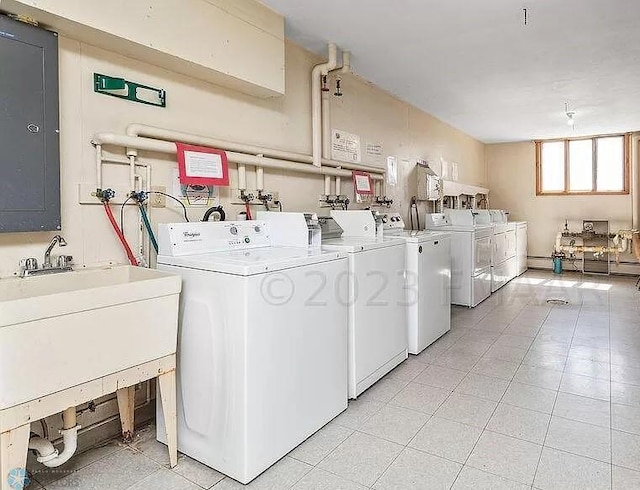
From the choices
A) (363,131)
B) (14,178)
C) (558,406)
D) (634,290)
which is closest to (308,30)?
(363,131)

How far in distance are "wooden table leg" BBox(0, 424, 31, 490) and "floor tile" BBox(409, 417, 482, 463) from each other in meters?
1.69

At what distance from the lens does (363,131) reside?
447 cm

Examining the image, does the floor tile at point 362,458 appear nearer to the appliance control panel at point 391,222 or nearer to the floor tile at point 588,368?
the floor tile at point 588,368

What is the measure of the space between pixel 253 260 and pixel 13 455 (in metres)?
1.12

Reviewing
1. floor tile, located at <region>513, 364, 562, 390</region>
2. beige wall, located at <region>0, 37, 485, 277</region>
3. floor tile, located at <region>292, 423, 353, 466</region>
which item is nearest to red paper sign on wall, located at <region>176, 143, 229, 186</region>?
beige wall, located at <region>0, 37, 485, 277</region>

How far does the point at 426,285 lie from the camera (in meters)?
3.57

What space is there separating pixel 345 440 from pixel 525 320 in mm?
3145

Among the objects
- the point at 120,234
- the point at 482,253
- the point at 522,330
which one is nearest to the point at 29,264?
the point at 120,234

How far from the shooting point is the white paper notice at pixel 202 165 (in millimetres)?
2543

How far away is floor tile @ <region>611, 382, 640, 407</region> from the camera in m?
2.65

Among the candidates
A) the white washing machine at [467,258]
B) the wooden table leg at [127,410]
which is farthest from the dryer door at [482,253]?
the wooden table leg at [127,410]

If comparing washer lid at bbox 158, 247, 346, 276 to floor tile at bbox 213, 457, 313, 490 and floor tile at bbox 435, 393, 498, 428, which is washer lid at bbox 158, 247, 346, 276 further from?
floor tile at bbox 435, 393, 498, 428

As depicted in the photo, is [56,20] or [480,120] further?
[480,120]

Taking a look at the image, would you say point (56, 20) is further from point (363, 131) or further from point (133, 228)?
point (363, 131)
